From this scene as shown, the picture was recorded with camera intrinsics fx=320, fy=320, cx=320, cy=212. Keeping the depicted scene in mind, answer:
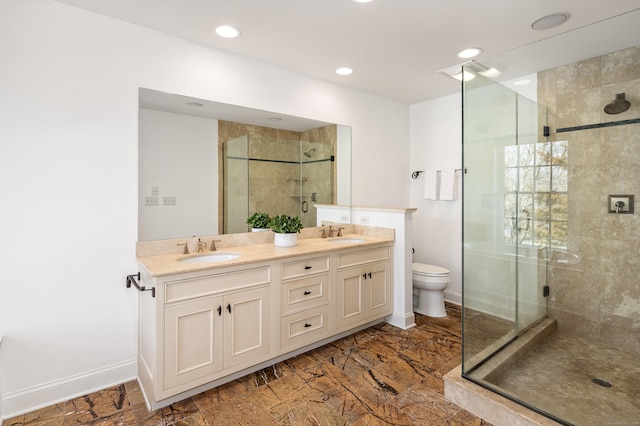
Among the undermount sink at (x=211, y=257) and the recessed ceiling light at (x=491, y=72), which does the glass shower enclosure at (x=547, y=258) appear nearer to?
the recessed ceiling light at (x=491, y=72)

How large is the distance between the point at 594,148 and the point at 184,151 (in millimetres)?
3135

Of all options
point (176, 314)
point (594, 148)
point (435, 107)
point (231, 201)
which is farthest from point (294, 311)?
point (435, 107)

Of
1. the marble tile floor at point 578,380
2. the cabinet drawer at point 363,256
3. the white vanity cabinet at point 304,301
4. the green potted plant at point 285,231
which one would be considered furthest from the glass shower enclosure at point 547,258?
the green potted plant at point 285,231

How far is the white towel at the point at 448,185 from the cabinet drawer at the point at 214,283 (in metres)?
2.50

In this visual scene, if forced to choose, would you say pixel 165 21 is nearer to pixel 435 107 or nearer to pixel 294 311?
pixel 294 311

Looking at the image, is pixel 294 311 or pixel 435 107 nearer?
pixel 294 311

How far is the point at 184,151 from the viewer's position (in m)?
2.46

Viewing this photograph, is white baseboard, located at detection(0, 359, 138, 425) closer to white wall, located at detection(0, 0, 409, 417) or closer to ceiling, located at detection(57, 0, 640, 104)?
white wall, located at detection(0, 0, 409, 417)

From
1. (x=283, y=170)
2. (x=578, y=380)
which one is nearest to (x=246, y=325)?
(x=283, y=170)

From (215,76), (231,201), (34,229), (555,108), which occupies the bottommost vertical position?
(34,229)

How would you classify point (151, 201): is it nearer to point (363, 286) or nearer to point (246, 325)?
point (246, 325)

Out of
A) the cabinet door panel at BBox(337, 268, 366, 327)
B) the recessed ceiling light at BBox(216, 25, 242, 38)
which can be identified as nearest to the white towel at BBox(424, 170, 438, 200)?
the cabinet door panel at BBox(337, 268, 366, 327)

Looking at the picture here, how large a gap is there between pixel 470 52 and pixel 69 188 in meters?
3.12

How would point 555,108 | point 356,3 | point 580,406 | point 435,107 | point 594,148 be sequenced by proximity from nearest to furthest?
1. point 580,406
2. point 356,3
3. point 594,148
4. point 555,108
5. point 435,107
